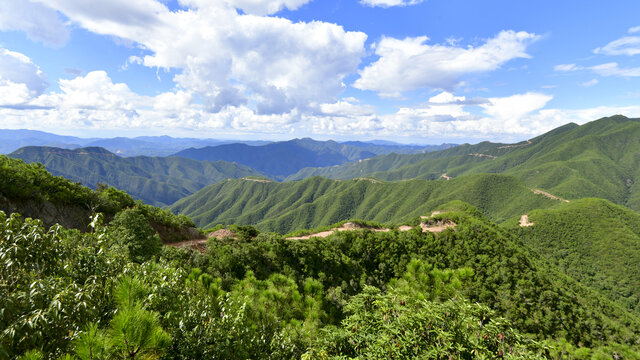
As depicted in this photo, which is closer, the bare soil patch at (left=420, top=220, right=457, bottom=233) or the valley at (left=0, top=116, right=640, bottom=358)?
the valley at (left=0, top=116, right=640, bottom=358)

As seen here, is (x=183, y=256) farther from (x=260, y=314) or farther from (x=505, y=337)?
(x=505, y=337)

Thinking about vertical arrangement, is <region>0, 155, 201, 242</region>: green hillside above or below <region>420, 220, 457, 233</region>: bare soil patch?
above

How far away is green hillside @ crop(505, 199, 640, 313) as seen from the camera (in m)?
114

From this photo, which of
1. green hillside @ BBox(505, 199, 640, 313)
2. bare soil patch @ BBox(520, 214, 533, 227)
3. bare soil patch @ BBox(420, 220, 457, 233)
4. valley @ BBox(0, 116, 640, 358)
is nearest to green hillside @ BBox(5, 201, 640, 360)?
valley @ BBox(0, 116, 640, 358)

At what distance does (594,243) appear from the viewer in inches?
5113

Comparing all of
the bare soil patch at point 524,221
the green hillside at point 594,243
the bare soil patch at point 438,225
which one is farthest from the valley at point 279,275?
the bare soil patch at point 524,221

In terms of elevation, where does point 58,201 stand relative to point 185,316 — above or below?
below

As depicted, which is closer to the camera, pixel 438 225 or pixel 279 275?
pixel 279 275

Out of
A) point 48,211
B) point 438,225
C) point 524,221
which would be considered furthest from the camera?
point 524,221

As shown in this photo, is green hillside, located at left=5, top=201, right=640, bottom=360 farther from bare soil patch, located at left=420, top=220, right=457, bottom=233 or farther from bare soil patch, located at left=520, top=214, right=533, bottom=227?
bare soil patch, located at left=520, top=214, right=533, bottom=227

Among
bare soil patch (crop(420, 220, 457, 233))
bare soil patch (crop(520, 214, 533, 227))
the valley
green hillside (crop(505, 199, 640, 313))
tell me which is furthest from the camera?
bare soil patch (crop(520, 214, 533, 227))

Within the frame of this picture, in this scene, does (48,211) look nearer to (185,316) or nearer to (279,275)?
(279,275)

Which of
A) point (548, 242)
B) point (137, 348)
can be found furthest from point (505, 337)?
point (548, 242)

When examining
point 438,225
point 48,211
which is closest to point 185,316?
point 48,211
